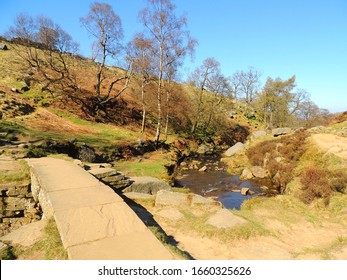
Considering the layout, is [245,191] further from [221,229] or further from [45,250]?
[45,250]

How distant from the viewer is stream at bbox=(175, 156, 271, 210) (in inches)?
538

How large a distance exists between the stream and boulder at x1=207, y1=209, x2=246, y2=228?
3903 mm

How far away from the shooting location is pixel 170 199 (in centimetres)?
962

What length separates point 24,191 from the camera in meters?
7.96

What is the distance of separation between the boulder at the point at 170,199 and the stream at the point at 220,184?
11.6ft

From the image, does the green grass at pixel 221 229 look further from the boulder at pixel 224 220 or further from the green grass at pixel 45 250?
the green grass at pixel 45 250

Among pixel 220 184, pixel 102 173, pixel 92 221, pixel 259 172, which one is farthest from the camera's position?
pixel 259 172

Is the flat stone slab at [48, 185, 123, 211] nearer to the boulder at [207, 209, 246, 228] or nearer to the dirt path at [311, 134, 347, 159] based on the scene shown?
the boulder at [207, 209, 246, 228]

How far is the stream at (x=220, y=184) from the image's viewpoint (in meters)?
13.7

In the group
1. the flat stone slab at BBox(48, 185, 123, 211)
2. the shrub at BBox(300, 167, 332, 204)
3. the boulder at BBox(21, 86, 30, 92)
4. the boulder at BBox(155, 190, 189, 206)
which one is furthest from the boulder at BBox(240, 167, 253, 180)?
the boulder at BBox(21, 86, 30, 92)

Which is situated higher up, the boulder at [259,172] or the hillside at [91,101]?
the hillside at [91,101]

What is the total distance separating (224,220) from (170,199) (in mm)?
2463

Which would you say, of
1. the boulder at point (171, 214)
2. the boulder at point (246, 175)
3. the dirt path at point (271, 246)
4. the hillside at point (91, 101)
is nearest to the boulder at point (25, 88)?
the hillside at point (91, 101)

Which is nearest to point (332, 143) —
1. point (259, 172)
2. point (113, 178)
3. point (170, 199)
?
point (259, 172)
